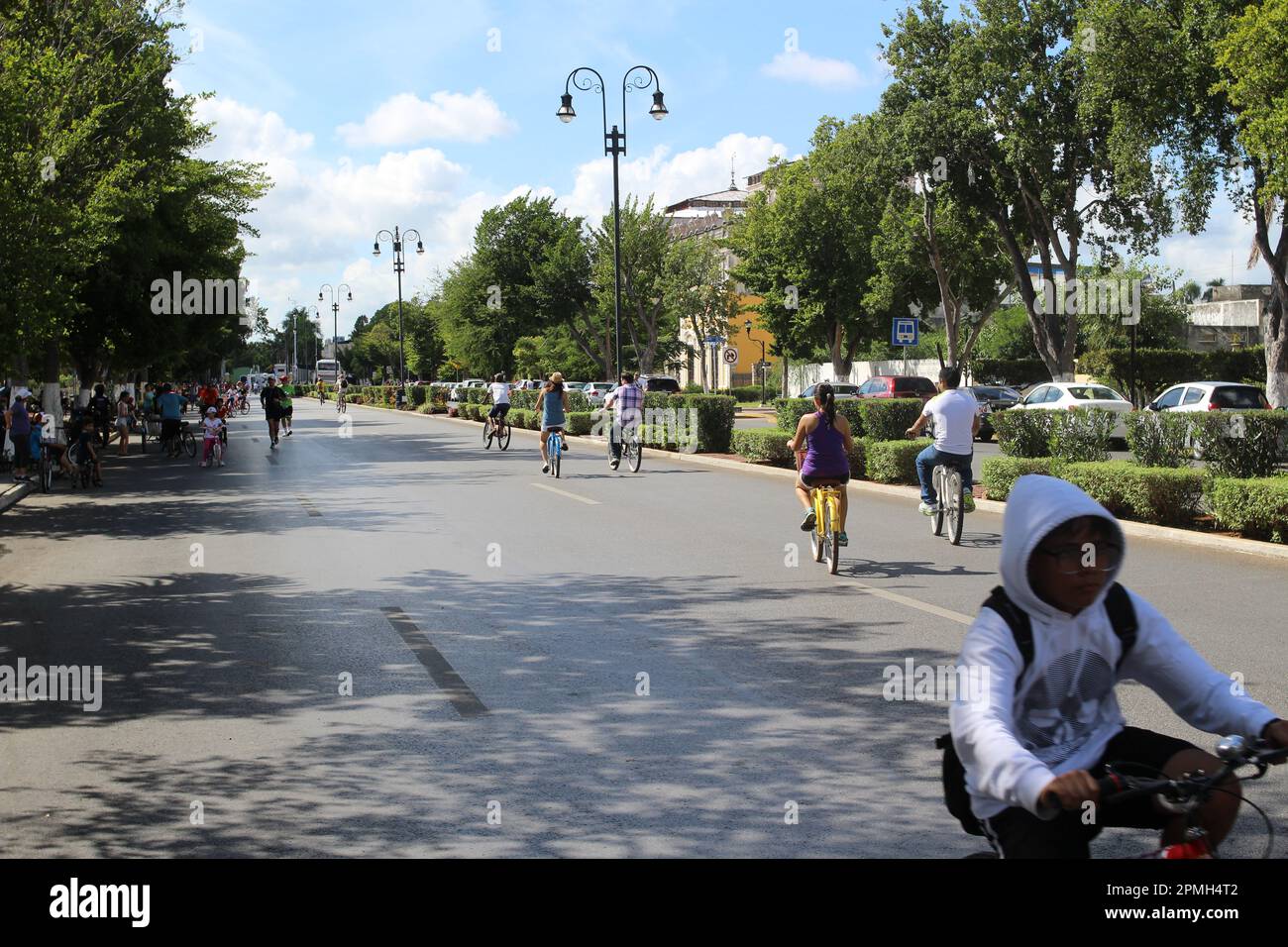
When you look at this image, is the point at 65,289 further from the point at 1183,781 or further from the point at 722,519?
the point at 1183,781

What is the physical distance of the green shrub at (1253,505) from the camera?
1277cm

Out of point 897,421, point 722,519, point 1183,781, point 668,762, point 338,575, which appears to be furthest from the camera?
point 897,421

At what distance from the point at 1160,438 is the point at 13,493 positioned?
17.4 m

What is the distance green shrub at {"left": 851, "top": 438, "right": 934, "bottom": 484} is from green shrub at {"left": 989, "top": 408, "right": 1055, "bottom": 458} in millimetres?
1378

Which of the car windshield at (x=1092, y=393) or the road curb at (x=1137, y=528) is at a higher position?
the car windshield at (x=1092, y=393)

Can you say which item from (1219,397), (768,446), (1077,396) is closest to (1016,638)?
(768,446)

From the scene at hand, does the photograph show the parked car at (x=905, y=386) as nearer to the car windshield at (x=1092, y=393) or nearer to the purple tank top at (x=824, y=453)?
the car windshield at (x=1092, y=393)

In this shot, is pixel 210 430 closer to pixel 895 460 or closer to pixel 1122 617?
pixel 895 460

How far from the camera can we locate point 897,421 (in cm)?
2212

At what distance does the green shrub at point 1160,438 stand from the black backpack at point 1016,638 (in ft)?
42.4

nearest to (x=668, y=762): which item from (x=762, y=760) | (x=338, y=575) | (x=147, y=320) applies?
(x=762, y=760)

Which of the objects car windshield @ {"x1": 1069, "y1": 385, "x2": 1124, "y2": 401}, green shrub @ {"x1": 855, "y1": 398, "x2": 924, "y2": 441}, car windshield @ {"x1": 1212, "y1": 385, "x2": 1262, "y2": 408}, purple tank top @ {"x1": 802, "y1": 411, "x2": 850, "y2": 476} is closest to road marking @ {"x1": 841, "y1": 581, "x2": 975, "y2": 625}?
purple tank top @ {"x1": 802, "y1": 411, "x2": 850, "y2": 476}

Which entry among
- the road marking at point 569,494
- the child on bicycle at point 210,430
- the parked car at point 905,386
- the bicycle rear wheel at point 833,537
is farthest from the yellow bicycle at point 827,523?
the parked car at point 905,386

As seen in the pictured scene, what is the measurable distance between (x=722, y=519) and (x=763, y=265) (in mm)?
Result: 45949
